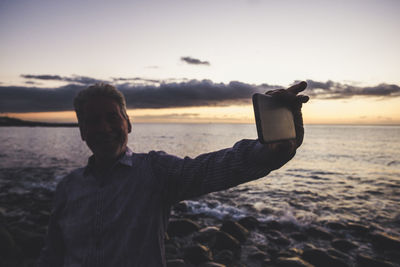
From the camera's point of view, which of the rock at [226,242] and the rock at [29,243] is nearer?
the rock at [29,243]

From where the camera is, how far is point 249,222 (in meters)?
9.09

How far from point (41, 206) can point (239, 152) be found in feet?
40.8

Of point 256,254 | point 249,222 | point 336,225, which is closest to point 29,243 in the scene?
point 256,254

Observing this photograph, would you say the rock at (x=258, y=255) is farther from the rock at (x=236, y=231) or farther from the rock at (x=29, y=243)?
the rock at (x=29, y=243)

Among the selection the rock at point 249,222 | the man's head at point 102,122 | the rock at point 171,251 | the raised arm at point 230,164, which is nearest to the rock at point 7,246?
the rock at point 171,251

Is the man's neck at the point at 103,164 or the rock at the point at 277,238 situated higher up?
the man's neck at the point at 103,164

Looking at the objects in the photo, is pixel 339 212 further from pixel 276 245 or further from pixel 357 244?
pixel 276 245

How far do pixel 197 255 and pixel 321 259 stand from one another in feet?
10.9

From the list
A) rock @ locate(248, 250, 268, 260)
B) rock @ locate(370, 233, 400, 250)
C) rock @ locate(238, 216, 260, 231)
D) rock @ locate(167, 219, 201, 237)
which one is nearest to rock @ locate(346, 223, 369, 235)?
rock @ locate(370, 233, 400, 250)

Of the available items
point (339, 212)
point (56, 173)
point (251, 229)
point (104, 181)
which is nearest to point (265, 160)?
point (104, 181)

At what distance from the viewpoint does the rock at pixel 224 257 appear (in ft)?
20.8

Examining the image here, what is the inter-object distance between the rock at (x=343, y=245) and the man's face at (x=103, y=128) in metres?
7.98

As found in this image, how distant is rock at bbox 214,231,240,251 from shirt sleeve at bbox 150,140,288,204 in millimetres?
5812

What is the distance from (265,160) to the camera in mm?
1582
